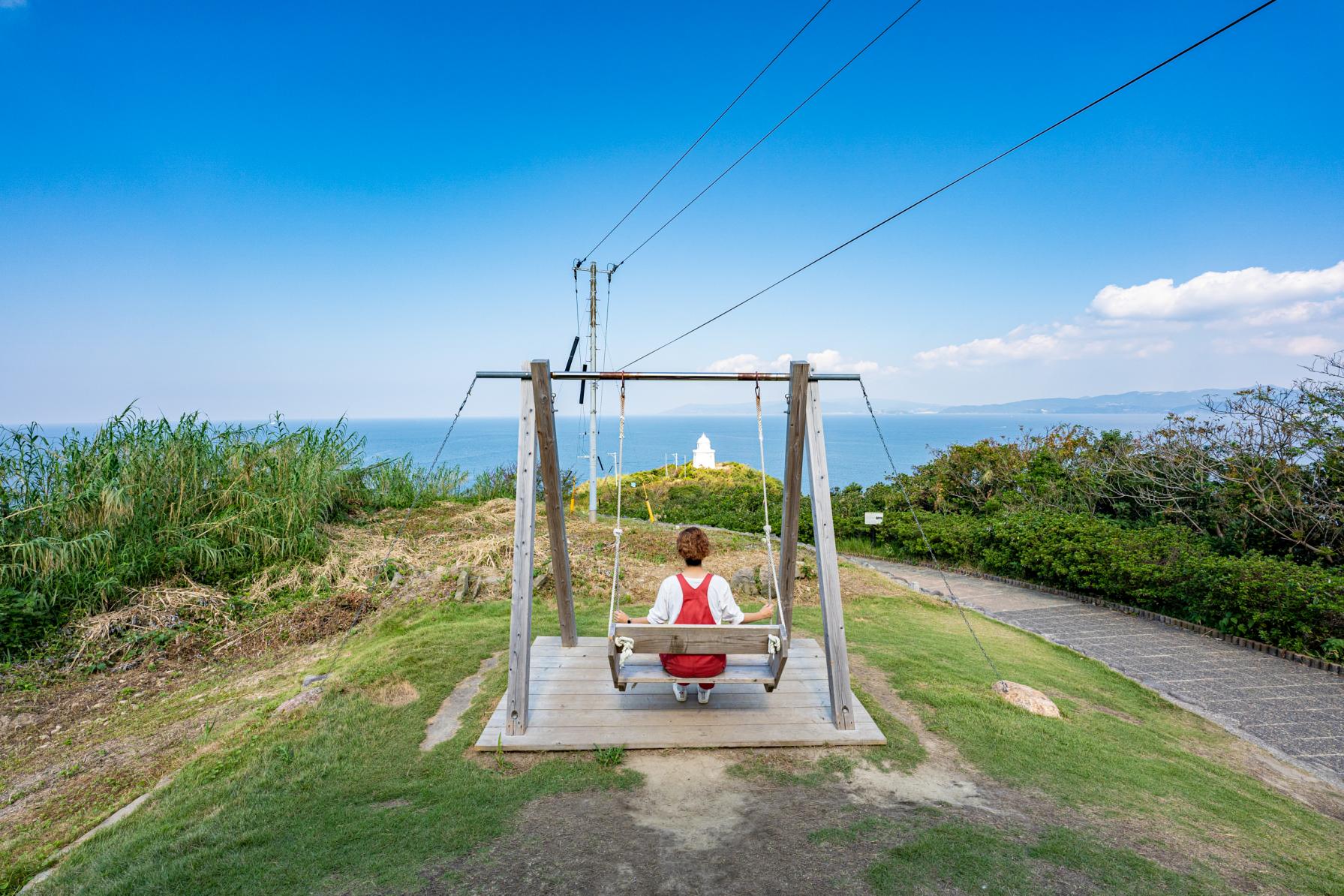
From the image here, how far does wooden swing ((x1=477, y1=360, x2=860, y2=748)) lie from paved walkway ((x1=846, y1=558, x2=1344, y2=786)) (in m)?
3.79

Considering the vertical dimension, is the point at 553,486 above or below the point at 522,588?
above

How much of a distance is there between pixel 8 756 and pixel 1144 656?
35.1 ft

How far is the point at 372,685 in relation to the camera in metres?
5.36

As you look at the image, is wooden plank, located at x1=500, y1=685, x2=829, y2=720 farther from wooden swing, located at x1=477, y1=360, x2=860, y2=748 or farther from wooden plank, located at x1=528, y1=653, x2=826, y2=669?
wooden plank, located at x1=528, y1=653, x2=826, y2=669

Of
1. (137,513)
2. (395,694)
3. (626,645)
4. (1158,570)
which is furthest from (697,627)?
(1158,570)

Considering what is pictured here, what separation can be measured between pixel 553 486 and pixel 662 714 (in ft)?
6.34

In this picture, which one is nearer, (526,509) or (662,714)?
(526,509)

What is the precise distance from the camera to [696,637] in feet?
14.1

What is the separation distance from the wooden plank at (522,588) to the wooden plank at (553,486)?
190mm

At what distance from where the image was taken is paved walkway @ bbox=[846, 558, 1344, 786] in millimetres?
5707

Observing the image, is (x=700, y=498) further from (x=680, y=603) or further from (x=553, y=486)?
(x=680, y=603)

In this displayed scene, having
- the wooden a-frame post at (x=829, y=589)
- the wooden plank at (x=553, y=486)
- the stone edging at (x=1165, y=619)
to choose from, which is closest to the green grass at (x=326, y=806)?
the wooden plank at (x=553, y=486)

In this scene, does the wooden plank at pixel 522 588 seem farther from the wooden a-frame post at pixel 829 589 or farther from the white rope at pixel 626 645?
the wooden a-frame post at pixel 829 589

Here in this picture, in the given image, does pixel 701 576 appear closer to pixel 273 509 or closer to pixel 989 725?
pixel 989 725
